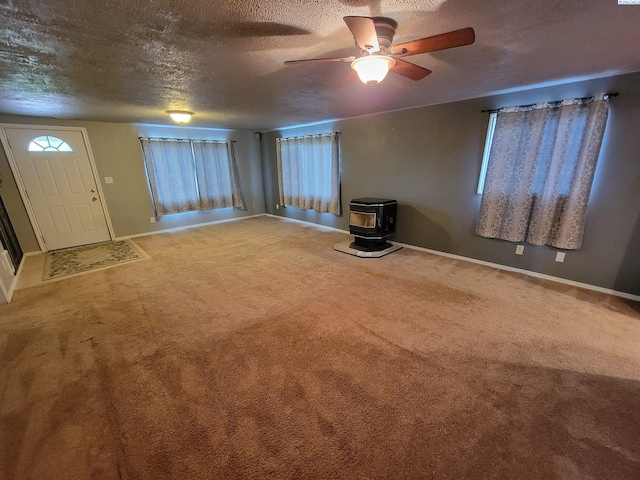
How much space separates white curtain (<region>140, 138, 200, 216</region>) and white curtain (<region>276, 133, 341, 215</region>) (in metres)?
1.99

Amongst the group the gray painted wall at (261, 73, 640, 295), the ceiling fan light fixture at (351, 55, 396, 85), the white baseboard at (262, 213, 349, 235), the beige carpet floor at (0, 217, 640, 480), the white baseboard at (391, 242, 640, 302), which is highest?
the ceiling fan light fixture at (351, 55, 396, 85)

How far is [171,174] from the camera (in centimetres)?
539

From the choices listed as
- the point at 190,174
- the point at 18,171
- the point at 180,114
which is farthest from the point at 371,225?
the point at 18,171

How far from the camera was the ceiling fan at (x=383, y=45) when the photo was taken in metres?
1.27

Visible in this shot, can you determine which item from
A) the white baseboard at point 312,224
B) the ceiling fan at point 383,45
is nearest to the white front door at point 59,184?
the white baseboard at point 312,224

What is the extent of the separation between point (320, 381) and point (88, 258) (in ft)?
14.4

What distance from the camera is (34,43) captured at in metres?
→ 1.60

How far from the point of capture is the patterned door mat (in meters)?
3.56

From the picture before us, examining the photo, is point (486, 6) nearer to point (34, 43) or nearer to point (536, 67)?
point (536, 67)

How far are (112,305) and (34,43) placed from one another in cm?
222

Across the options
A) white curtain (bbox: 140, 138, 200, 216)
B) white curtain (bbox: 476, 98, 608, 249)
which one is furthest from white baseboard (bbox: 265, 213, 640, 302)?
white curtain (bbox: 140, 138, 200, 216)

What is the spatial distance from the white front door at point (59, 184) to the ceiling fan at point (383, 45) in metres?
4.93

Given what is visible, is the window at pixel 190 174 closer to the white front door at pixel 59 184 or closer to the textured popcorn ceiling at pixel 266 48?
the white front door at pixel 59 184

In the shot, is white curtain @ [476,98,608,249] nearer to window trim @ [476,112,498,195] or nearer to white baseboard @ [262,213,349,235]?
window trim @ [476,112,498,195]
